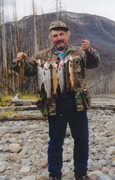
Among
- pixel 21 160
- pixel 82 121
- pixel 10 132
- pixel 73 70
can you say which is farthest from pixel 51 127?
pixel 10 132

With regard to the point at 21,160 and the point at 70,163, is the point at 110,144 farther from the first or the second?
the point at 21,160

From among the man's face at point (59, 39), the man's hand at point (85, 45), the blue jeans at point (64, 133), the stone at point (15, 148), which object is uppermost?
the man's face at point (59, 39)

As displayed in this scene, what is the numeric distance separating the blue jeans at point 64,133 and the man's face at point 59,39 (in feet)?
1.97

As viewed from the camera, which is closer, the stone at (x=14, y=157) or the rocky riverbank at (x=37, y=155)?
the rocky riverbank at (x=37, y=155)

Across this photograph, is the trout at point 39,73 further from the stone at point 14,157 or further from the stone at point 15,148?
the stone at point 15,148

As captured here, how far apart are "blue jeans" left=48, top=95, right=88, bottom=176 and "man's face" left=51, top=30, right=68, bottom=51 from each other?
1.97ft

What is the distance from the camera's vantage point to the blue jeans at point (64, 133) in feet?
8.22

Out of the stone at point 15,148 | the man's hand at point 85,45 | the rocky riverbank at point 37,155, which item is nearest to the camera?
the man's hand at point 85,45

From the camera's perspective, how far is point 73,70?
2.43 metres

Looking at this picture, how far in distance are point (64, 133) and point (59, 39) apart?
1.09 meters

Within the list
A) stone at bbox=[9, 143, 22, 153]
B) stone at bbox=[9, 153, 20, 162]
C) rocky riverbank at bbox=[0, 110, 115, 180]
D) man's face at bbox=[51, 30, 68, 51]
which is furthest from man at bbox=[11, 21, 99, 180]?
stone at bbox=[9, 143, 22, 153]

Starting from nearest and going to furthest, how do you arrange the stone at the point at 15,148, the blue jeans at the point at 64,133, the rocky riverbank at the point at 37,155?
the blue jeans at the point at 64,133
the rocky riverbank at the point at 37,155
the stone at the point at 15,148

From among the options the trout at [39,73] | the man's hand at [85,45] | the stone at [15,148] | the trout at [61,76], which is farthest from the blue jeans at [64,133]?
the stone at [15,148]

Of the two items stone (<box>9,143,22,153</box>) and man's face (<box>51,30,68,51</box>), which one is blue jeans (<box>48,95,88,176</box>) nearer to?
man's face (<box>51,30,68,51</box>)
